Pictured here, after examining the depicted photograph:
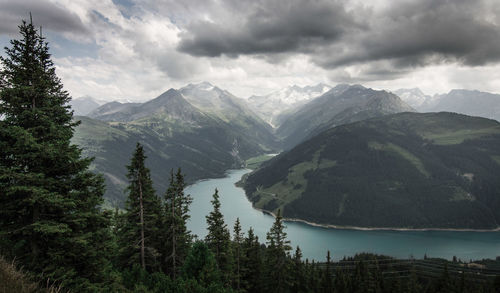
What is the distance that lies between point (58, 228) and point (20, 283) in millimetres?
5670

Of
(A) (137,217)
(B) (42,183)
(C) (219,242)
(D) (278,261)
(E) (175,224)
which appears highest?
(B) (42,183)

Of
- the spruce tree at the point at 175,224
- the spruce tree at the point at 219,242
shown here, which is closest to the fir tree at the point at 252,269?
the spruce tree at the point at 219,242

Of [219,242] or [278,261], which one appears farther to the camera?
[278,261]

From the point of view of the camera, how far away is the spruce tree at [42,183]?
12992 mm

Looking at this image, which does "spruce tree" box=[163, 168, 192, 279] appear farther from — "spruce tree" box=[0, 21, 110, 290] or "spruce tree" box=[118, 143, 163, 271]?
"spruce tree" box=[0, 21, 110, 290]

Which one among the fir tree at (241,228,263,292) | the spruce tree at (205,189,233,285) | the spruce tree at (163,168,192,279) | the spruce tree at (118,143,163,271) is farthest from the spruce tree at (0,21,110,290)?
the fir tree at (241,228,263,292)

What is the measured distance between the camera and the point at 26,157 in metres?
13.3

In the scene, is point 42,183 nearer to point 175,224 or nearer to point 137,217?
point 137,217

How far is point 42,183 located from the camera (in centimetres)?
1377

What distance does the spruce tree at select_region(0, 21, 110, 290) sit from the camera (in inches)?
512

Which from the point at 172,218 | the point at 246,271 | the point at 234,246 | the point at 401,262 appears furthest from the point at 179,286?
the point at 401,262

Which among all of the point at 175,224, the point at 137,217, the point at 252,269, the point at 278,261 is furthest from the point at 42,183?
the point at 252,269

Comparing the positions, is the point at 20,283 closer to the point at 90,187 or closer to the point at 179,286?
the point at 90,187

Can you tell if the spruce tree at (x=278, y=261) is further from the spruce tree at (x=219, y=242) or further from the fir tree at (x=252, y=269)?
the spruce tree at (x=219, y=242)
